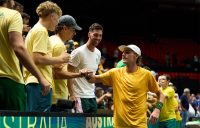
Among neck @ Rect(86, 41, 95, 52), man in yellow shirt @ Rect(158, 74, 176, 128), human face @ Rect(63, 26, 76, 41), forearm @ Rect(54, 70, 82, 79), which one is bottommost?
man in yellow shirt @ Rect(158, 74, 176, 128)

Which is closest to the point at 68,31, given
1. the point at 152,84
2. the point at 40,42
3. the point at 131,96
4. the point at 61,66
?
the point at 61,66

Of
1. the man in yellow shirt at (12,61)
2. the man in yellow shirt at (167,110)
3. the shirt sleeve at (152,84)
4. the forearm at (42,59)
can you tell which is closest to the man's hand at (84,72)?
the shirt sleeve at (152,84)

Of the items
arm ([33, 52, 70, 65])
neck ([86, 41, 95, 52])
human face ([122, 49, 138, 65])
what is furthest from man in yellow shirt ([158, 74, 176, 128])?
arm ([33, 52, 70, 65])

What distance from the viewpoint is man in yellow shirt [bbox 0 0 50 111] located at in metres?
4.12

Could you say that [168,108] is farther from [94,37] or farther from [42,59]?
[42,59]

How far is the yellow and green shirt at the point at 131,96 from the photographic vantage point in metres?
5.93

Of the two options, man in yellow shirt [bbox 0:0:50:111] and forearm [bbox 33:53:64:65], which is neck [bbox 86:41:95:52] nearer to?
forearm [bbox 33:53:64:65]

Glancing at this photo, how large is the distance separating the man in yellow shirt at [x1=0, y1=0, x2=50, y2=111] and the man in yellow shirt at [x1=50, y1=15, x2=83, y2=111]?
1.34 m

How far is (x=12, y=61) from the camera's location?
14.1 ft

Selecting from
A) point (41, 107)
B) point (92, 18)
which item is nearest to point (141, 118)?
point (41, 107)

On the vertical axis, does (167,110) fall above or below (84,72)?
below

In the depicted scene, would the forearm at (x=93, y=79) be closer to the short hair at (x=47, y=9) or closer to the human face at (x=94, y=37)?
the human face at (x=94, y=37)

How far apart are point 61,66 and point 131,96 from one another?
894mm

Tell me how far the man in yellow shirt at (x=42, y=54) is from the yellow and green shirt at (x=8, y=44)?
2.18 feet
